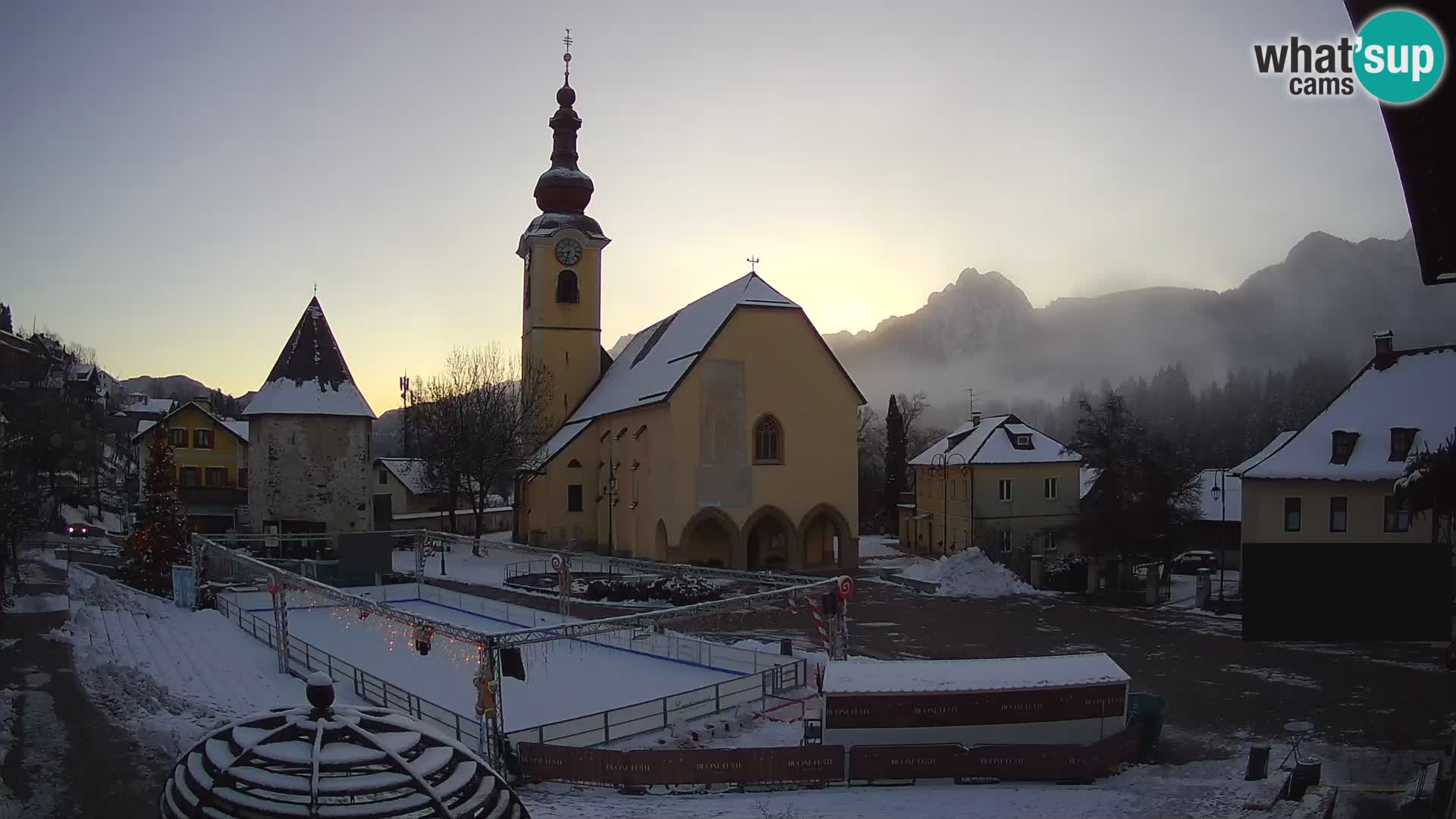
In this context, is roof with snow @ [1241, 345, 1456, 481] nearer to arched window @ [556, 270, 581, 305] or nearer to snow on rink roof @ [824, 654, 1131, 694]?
snow on rink roof @ [824, 654, 1131, 694]

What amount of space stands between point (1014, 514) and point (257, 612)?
3069 centimetres

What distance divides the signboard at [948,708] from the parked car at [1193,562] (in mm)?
31997

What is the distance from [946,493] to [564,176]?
2573 centimetres

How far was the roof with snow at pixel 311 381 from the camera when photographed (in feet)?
139

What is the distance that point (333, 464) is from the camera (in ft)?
140

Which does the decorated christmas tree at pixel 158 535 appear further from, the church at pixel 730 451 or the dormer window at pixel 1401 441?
the dormer window at pixel 1401 441

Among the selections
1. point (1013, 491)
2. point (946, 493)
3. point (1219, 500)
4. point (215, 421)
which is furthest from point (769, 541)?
point (215, 421)

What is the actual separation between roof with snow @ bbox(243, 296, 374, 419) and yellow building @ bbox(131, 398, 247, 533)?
17.0m

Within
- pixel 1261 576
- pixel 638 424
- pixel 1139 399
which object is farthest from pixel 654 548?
pixel 1139 399

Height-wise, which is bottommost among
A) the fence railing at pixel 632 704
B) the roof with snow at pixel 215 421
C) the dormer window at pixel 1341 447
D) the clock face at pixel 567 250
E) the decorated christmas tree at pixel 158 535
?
the fence railing at pixel 632 704

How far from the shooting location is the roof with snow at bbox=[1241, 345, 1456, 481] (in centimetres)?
2905

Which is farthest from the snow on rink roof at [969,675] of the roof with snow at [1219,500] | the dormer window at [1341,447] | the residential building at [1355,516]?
the roof with snow at [1219,500]

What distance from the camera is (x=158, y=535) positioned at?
3066cm

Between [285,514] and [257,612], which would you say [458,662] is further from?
[285,514]
